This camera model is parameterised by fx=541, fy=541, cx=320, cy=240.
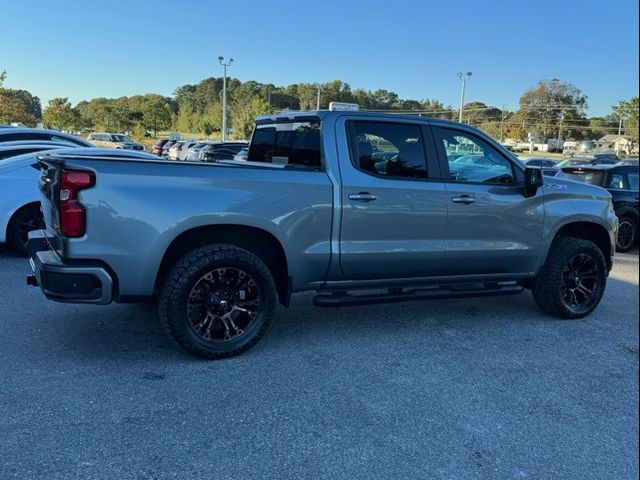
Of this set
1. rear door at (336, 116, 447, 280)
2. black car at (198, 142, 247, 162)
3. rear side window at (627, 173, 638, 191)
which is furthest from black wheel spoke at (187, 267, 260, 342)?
black car at (198, 142, 247, 162)

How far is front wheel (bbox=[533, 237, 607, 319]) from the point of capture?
5.29 meters

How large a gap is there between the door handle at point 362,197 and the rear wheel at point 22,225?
5.15 meters

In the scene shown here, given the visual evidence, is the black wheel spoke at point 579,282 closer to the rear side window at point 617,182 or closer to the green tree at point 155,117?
the rear side window at point 617,182

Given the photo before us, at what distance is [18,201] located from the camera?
727cm

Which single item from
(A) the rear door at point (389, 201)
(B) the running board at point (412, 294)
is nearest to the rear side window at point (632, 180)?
(B) the running board at point (412, 294)

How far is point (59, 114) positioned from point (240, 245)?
2996 inches

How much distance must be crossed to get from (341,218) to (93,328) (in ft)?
7.73

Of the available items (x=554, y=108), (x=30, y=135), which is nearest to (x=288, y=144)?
(x=30, y=135)

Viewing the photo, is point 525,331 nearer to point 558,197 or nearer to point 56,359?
point 558,197

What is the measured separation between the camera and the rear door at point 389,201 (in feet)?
14.3

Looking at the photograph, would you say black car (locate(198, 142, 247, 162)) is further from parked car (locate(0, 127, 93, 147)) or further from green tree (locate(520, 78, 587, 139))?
green tree (locate(520, 78, 587, 139))

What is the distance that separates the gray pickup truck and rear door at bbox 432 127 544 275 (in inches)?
0.5

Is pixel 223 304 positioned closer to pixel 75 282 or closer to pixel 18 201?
pixel 75 282

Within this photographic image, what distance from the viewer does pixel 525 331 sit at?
505 cm
